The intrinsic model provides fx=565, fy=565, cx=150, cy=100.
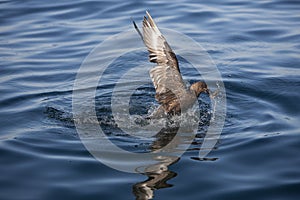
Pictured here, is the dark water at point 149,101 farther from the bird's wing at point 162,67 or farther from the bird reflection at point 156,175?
the bird's wing at point 162,67

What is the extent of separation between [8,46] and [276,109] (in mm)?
6418

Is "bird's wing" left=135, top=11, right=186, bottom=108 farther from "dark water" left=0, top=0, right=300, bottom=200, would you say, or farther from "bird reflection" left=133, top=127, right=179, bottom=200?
"bird reflection" left=133, top=127, right=179, bottom=200

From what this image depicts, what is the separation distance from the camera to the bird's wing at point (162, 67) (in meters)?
8.65

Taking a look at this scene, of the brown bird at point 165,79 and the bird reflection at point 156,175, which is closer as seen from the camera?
the bird reflection at point 156,175

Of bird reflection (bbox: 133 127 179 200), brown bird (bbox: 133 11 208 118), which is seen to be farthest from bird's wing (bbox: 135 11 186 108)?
bird reflection (bbox: 133 127 179 200)

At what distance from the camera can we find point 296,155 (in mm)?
7242

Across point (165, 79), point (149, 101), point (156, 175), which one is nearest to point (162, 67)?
point (165, 79)

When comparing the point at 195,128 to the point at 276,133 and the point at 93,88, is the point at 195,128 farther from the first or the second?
the point at 93,88

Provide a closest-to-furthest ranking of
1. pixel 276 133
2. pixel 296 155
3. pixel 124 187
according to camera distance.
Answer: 1. pixel 124 187
2. pixel 296 155
3. pixel 276 133

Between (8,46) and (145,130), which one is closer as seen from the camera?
(145,130)

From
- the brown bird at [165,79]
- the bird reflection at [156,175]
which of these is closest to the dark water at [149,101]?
the bird reflection at [156,175]

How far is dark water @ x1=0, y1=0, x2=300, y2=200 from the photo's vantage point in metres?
6.56

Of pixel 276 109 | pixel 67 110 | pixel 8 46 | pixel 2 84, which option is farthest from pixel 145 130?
pixel 8 46

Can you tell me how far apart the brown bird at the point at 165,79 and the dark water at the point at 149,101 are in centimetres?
51
